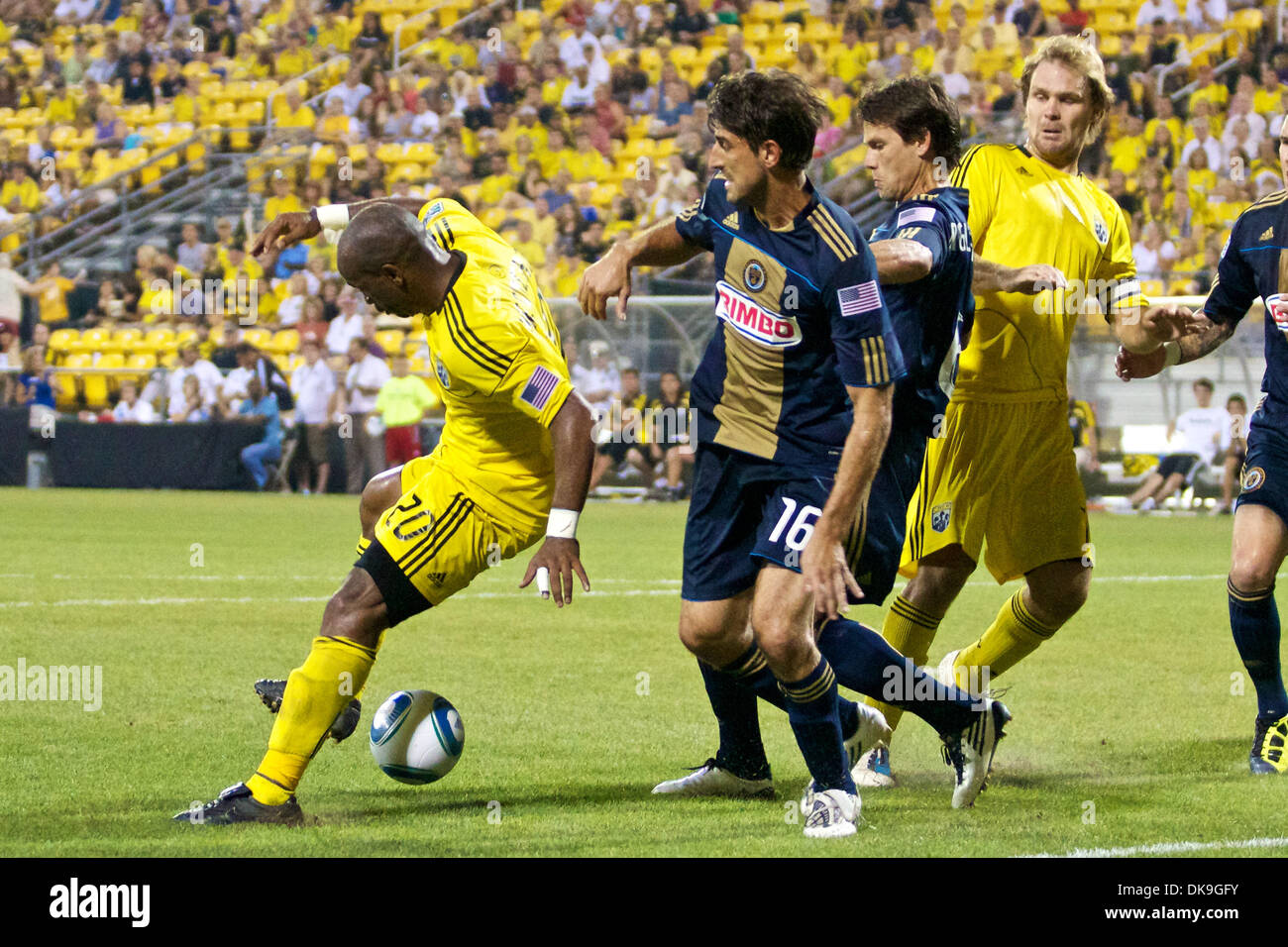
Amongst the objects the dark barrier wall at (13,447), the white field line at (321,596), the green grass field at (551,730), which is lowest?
the dark barrier wall at (13,447)

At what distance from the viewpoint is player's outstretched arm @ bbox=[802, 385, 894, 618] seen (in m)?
4.32

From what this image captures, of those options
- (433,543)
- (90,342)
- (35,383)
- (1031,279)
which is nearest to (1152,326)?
(1031,279)

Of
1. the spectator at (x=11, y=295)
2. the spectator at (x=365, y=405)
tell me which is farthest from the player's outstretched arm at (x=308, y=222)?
the spectator at (x=11, y=295)

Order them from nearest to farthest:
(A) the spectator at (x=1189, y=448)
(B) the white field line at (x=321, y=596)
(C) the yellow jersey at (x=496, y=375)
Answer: (C) the yellow jersey at (x=496, y=375), (B) the white field line at (x=321, y=596), (A) the spectator at (x=1189, y=448)

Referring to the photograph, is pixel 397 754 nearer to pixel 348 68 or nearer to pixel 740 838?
pixel 740 838

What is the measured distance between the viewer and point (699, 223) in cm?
489

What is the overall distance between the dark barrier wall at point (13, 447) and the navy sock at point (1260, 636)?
18144 mm

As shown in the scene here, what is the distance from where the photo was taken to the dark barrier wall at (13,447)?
21.1m

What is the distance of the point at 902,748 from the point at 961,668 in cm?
41

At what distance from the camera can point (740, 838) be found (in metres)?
4.58

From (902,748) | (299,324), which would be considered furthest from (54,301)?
(902,748)

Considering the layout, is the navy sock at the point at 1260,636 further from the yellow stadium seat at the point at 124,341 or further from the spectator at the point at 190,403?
the yellow stadium seat at the point at 124,341

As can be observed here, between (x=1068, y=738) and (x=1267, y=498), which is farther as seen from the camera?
(x=1068, y=738)

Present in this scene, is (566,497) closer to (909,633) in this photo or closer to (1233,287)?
(909,633)
